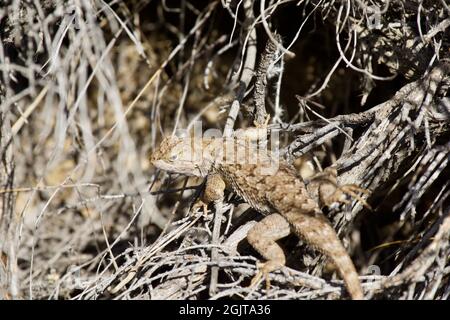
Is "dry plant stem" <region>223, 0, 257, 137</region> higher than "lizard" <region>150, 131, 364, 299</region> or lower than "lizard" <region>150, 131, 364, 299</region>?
higher

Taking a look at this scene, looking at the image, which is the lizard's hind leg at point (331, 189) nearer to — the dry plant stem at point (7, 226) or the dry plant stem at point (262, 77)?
the dry plant stem at point (262, 77)

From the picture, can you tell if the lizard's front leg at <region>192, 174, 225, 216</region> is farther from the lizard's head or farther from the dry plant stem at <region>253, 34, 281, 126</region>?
the dry plant stem at <region>253, 34, 281, 126</region>

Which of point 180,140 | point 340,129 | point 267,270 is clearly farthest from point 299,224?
point 180,140

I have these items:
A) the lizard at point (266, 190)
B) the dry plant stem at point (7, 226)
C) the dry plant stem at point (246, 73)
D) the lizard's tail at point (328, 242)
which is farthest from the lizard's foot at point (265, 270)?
the dry plant stem at point (7, 226)

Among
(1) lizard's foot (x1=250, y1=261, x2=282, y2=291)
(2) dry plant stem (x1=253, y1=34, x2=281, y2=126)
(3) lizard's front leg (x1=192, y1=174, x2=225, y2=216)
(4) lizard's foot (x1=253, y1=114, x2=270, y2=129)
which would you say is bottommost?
(1) lizard's foot (x1=250, y1=261, x2=282, y2=291)

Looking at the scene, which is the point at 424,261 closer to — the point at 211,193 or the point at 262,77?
the point at 211,193

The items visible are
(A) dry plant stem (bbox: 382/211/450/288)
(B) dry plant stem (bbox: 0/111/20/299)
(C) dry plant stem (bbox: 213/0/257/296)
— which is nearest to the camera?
(A) dry plant stem (bbox: 382/211/450/288)

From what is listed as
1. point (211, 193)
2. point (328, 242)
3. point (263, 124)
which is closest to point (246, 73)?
point (263, 124)

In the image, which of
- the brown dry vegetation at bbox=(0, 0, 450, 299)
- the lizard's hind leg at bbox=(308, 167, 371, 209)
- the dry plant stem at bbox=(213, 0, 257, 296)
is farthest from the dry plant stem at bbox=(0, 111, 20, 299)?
the lizard's hind leg at bbox=(308, 167, 371, 209)
